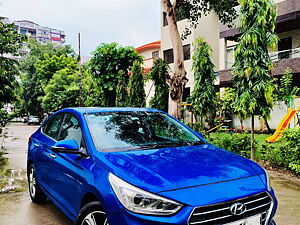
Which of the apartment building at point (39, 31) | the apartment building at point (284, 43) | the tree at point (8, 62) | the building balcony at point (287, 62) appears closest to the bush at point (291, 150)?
the apartment building at point (284, 43)

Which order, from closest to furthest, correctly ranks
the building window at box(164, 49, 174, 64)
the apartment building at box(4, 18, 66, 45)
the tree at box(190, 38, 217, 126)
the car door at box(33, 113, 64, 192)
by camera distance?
1. the car door at box(33, 113, 64, 192)
2. the tree at box(190, 38, 217, 126)
3. the building window at box(164, 49, 174, 64)
4. the apartment building at box(4, 18, 66, 45)

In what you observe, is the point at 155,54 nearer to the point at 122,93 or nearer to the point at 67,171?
the point at 122,93

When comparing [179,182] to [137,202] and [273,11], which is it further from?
[273,11]

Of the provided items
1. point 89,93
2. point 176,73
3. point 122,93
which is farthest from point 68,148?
point 89,93

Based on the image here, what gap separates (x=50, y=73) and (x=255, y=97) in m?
35.2

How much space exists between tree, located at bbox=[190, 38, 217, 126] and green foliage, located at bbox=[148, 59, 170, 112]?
2.94 meters

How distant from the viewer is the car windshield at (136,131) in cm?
328

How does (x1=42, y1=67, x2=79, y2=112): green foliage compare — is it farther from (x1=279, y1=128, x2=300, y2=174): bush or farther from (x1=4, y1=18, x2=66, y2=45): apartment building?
(x1=4, y1=18, x2=66, y2=45): apartment building

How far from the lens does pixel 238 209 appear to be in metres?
2.35

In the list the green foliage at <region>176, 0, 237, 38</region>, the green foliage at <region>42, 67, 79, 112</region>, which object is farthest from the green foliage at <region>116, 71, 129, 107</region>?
the green foliage at <region>42, 67, 79, 112</region>

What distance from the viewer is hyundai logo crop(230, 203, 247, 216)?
7.65ft

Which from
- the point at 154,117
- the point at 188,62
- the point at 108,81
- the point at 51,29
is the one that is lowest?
the point at 154,117

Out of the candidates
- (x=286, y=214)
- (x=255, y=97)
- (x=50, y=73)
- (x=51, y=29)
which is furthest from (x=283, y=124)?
(x=51, y=29)

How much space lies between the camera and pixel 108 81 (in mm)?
21016
